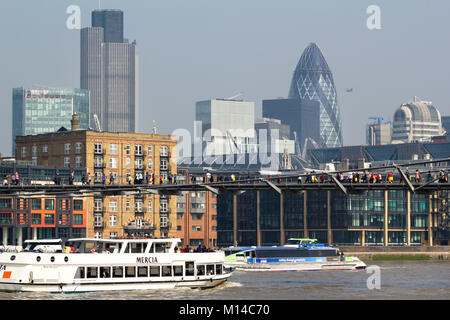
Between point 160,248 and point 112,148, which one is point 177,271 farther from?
point 112,148

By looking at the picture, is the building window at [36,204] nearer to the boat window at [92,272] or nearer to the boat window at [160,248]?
the boat window at [160,248]

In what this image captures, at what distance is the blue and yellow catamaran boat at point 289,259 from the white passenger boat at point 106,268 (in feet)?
151

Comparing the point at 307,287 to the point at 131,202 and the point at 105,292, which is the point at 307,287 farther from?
the point at 131,202

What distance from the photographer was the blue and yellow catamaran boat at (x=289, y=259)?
13488cm

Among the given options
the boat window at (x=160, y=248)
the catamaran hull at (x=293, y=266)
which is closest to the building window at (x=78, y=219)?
the catamaran hull at (x=293, y=266)

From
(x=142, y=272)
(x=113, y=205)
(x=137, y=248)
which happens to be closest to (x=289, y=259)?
(x=137, y=248)

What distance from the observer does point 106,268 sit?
83.2 metres

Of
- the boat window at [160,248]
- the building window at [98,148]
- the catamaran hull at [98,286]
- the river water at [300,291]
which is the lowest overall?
the river water at [300,291]

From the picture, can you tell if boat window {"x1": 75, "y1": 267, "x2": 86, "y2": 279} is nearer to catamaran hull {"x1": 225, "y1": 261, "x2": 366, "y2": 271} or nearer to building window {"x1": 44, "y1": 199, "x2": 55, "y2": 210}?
catamaran hull {"x1": 225, "y1": 261, "x2": 366, "y2": 271}

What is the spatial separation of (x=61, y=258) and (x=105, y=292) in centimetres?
450

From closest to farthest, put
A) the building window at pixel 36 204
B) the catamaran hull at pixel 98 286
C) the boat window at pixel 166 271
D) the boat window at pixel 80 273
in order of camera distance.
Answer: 1. the catamaran hull at pixel 98 286
2. the boat window at pixel 80 273
3. the boat window at pixel 166 271
4. the building window at pixel 36 204

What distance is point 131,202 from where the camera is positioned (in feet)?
652

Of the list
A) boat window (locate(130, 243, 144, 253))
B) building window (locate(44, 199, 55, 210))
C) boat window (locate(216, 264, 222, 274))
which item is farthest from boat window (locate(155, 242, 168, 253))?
building window (locate(44, 199, 55, 210))
